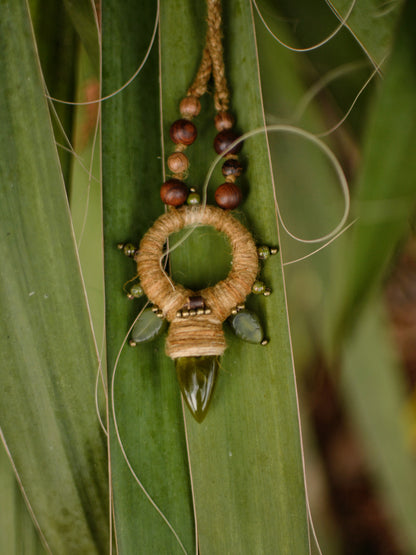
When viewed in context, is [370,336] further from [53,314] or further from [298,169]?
[53,314]

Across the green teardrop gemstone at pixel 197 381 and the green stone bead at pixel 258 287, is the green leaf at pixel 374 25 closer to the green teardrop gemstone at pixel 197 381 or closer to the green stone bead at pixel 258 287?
the green stone bead at pixel 258 287

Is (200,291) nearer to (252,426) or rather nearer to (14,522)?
(252,426)

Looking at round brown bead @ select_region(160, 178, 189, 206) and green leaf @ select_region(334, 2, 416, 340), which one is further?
round brown bead @ select_region(160, 178, 189, 206)

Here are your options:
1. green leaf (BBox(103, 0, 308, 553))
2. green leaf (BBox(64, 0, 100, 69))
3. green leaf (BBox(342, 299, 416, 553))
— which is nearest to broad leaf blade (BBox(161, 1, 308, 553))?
green leaf (BBox(103, 0, 308, 553))

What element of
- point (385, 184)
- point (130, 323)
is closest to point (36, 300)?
point (130, 323)

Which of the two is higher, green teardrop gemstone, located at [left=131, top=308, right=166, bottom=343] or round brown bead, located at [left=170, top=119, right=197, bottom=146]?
round brown bead, located at [left=170, top=119, right=197, bottom=146]

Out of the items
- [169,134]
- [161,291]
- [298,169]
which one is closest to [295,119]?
[298,169]

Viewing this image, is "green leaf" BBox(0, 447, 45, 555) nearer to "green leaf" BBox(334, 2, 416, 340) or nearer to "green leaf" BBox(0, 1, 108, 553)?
"green leaf" BBox(0, 1, 108, 553)

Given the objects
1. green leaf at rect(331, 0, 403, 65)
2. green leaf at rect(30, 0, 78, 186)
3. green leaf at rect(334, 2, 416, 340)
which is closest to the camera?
green leaf at rect(334, 2, 416, 340)

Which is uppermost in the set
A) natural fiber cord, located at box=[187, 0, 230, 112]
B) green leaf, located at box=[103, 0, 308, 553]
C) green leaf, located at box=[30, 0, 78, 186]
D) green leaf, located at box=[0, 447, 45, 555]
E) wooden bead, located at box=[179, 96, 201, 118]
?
green leaf, located at box=[30, 0, 78, 186]

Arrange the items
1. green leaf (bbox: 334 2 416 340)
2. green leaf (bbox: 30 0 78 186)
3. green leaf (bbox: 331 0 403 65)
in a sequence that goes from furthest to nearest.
Answer: green leaf (bbox: 30 0 78 186), green leaf (bbox: 331 0 403 65), green leaf (bbox: 334 2 416 340)
